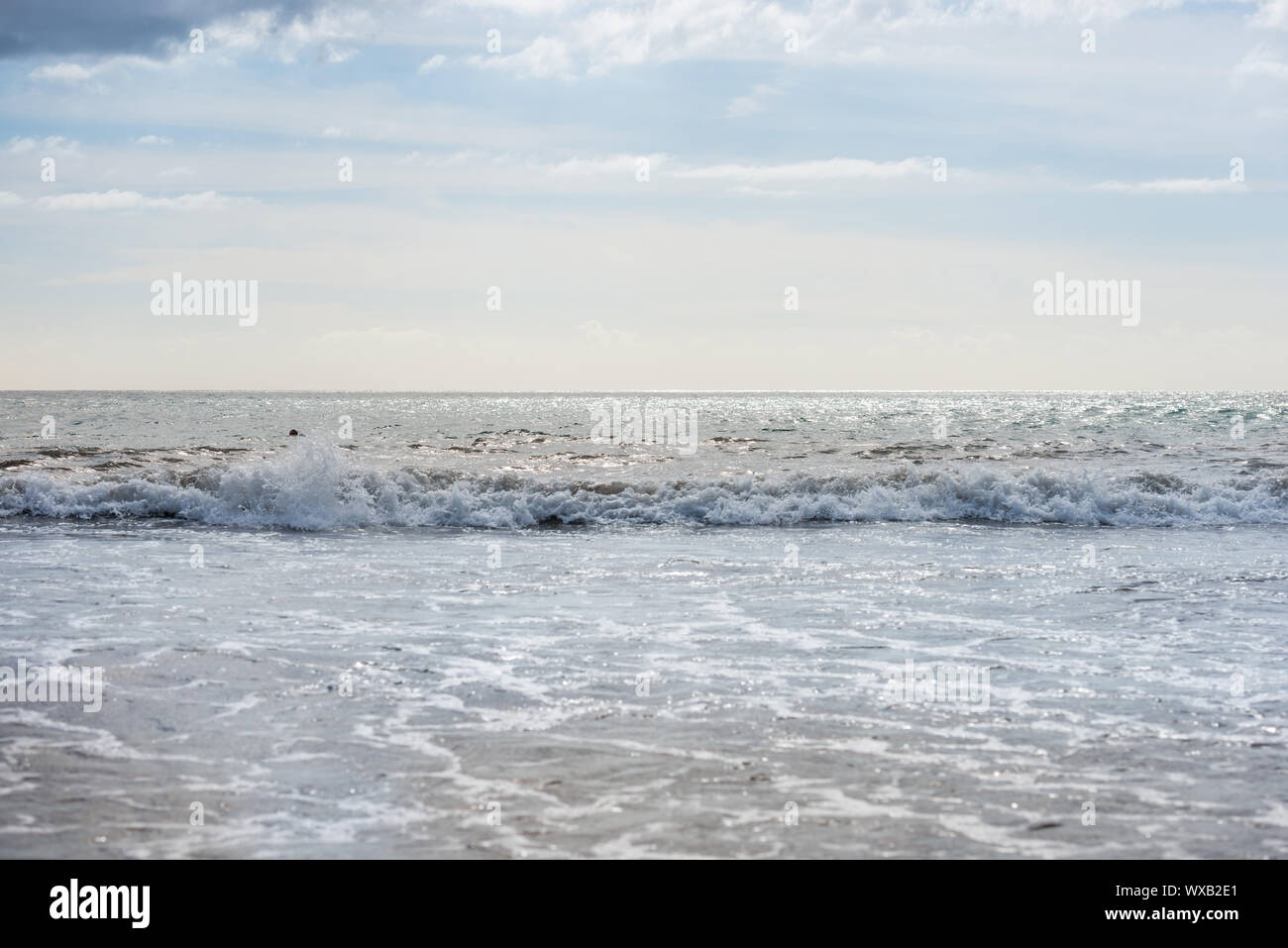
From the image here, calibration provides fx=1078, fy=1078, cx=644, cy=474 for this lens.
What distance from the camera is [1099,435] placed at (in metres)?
45.6

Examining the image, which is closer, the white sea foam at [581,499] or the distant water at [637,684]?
the distant water at [637,684]

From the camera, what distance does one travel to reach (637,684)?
26.1 feet

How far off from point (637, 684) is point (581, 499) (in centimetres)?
1401

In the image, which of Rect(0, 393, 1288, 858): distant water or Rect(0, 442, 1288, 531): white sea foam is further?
Rect(0, 442, 1288, 531): white sea foam

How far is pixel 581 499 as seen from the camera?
21.9m

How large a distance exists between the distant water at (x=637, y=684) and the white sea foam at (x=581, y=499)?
0.19 m

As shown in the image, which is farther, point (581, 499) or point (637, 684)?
point (581, 499)

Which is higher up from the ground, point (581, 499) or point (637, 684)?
point (581, 499)

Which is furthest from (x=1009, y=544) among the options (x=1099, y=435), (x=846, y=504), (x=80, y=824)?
(x=1099, y=435)

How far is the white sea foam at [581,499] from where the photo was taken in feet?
68.5

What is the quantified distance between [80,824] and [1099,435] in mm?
46149

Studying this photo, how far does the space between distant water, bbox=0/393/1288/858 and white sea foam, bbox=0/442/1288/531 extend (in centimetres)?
19

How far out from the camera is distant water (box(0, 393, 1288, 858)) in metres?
5.27
